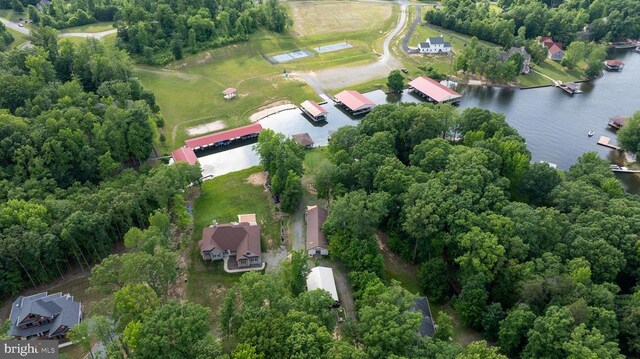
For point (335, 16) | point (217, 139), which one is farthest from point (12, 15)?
point (335, 16)

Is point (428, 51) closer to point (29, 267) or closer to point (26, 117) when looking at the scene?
point (26, 117)

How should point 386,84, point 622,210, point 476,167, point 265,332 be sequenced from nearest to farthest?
point 265,332 < point 622,210 < point 476,167 < point 386,84

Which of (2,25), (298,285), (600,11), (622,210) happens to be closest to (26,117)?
(298,285)

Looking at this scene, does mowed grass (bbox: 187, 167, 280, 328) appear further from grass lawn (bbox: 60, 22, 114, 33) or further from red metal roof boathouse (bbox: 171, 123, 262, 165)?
grass lawn (bbox: 60, 22, 114, 33)

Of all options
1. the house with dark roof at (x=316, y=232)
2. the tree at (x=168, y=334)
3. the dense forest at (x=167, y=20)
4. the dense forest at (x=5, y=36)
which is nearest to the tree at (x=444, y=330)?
the house with dark roof at (x=316, y=232)

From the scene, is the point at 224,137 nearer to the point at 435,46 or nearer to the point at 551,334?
the point at 551,334

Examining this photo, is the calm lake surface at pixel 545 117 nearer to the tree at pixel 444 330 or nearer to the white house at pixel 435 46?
the white house at pixel 435 46
